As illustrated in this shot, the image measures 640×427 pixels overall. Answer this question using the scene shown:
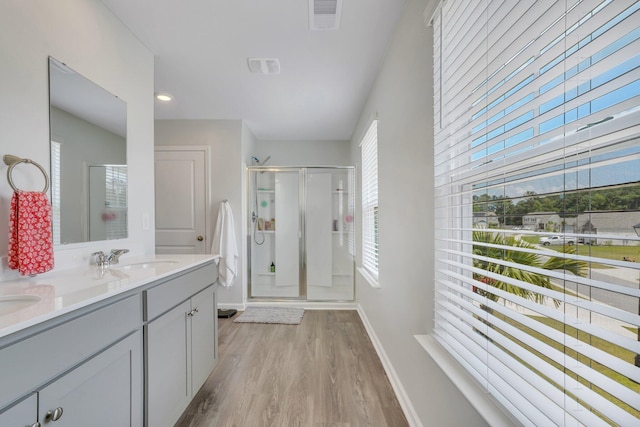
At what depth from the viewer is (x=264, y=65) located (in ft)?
7.67

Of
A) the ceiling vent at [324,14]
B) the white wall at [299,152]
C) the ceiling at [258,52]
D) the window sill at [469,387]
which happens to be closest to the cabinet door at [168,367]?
the window sill at [469,387]

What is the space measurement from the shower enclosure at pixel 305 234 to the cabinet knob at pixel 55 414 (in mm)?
3101

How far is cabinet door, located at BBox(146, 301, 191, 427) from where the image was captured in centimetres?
130

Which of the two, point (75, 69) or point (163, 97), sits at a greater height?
point (163, 97)

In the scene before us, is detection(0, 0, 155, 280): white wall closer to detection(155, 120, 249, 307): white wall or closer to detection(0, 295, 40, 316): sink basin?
detection(0, 295, 40, 316): sink basin

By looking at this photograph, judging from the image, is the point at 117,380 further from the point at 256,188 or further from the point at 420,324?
the point at 256,188

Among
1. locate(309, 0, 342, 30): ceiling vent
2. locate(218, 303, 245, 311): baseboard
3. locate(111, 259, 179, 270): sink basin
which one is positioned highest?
locate(309, 0, 342, 30): ceiling vent

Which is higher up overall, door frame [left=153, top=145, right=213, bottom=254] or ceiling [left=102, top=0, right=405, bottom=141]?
ceiling [left=102, top=0, right=405, bottom=141]

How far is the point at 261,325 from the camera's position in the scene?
10.6 feet

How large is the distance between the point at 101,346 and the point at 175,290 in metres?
0.51

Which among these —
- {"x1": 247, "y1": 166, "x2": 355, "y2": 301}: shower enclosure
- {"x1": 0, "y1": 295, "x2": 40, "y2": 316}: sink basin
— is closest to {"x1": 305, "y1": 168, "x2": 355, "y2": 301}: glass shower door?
{"x1": 247, "y1": 166, "x2": 355, "y2": 301}: shower enclosure

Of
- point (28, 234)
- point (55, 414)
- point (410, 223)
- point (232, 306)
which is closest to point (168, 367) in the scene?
point (55, 414)

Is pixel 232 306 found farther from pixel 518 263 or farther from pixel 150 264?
pixel 518 263

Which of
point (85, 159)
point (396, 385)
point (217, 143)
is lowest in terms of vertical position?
point (396, 385)
